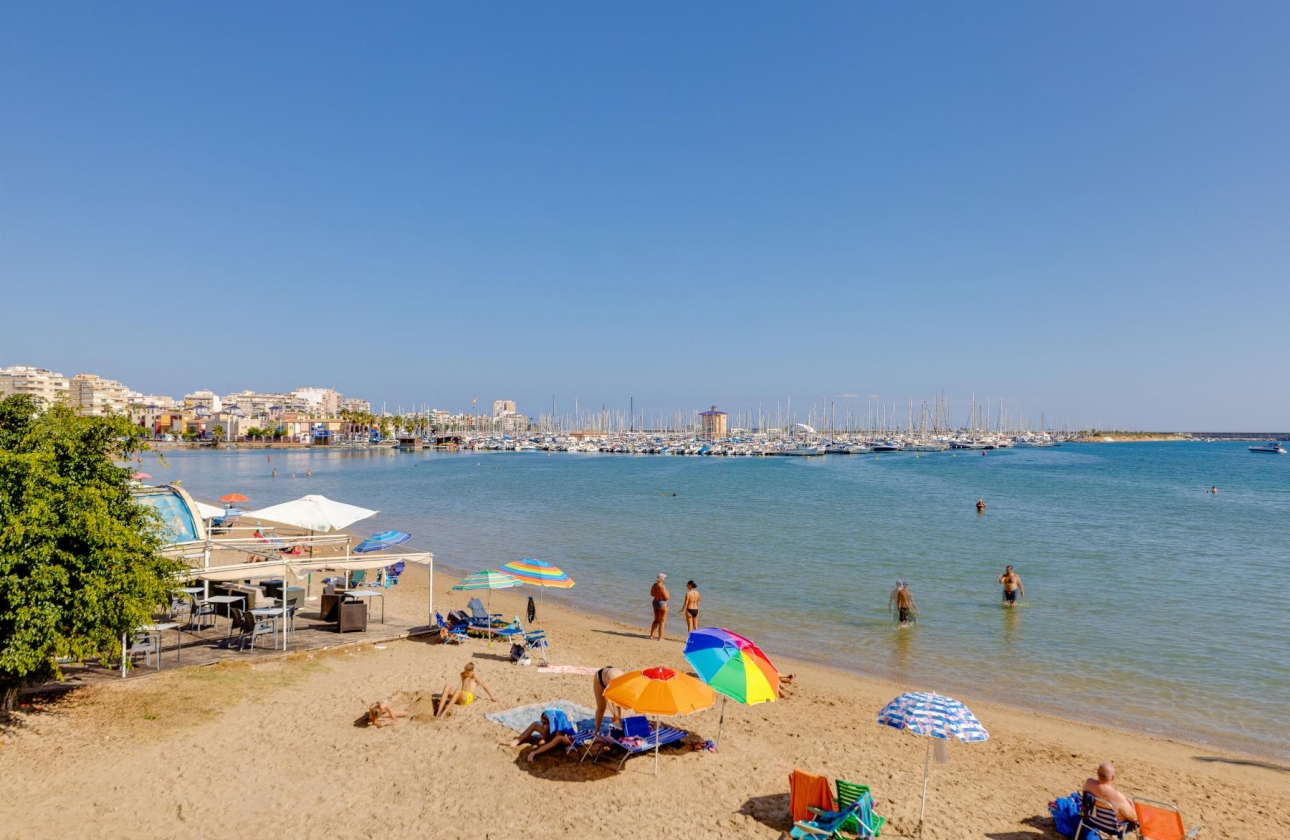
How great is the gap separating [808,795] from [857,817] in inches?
19.7

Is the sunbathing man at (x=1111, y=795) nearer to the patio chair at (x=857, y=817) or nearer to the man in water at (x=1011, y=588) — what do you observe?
the patio chair at (x=857, y=817)

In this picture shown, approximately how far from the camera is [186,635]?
492 inches

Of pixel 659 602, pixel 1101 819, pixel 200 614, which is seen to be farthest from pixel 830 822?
pixel 200 614

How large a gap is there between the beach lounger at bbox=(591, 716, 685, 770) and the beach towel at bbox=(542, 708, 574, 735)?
0.38 meters

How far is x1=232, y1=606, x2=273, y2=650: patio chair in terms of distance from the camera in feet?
38.2

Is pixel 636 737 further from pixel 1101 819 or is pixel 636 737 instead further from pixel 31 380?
pixel 31 380

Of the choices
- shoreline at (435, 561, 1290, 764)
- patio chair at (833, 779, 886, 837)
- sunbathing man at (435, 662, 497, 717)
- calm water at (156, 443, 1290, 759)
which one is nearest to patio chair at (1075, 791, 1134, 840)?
patio chair at (833, 779, 886, 837)

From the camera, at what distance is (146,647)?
1022 centimetres

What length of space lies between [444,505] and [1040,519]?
37.2m

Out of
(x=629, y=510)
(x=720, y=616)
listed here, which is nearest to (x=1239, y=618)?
(x=720, y=616)

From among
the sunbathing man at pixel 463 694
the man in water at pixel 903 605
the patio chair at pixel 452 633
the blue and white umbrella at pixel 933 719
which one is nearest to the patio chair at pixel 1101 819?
the blue and white umbrella at pixel 933 719

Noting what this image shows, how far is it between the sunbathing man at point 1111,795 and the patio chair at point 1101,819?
3cm

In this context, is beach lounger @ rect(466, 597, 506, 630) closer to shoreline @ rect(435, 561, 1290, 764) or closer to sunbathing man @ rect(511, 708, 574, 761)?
shoreline @ rect(435, 561, 1290, 764)

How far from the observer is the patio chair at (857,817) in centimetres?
673
